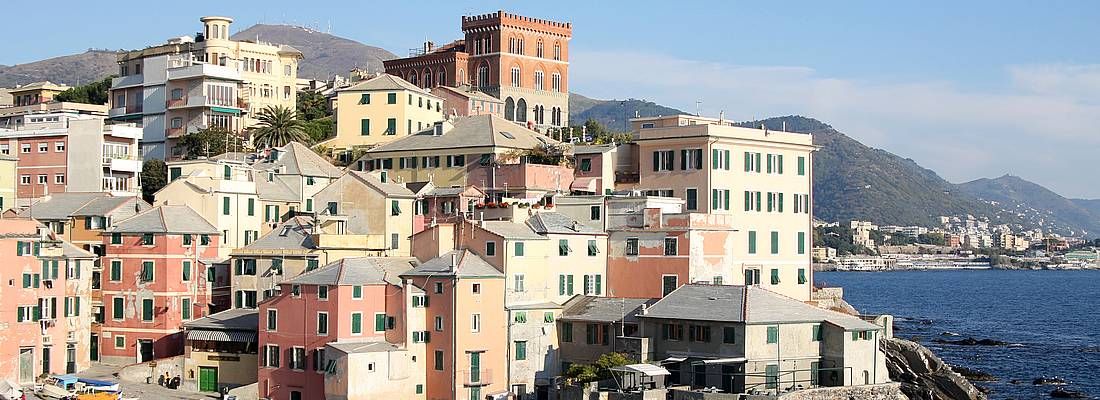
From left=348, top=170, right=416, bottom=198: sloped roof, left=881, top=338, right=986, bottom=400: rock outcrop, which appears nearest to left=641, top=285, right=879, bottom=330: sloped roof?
left=881, top=338, right=986, bottom=400: rock outcrop

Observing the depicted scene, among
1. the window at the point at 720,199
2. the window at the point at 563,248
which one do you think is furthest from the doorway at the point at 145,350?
the window at the point at 720,199

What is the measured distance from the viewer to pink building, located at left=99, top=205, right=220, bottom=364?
257 ft

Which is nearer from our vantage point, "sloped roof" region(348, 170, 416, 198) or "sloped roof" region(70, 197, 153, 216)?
"sloped roof" region(348, 170, 416, 198)

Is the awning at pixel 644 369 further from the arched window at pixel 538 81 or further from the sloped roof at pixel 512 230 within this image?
the arched window at pixel 538 81

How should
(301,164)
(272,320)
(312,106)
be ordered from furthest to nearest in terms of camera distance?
(312,106), (301,164), (272,320)

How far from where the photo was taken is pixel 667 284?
75625mm

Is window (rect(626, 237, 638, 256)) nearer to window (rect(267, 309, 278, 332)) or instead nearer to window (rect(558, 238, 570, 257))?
window (rect(558, 238, 570, 257))

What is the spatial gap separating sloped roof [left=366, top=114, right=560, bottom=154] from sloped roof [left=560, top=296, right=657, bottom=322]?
61.3ft

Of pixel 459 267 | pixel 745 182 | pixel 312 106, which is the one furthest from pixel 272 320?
pixel 312 106

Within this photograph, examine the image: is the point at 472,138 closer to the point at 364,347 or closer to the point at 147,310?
the point at 147,310

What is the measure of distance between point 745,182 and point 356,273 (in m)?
24.8

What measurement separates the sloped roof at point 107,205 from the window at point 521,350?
2550 cm

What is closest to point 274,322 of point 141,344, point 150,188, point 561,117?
point 141,344

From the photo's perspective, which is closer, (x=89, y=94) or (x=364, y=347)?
(x=364, y=347)
